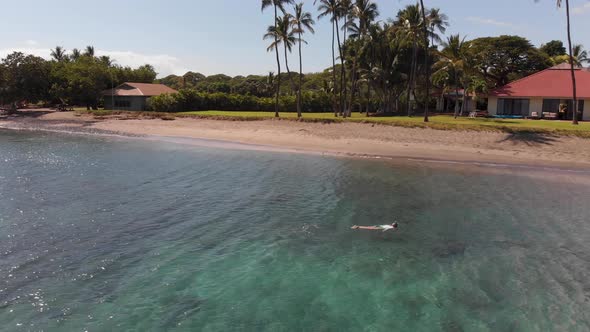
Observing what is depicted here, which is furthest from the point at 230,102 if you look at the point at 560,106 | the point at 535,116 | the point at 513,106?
the point at 560,106

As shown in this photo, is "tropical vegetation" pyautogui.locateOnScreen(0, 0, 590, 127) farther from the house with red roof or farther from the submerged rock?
the submerged rock

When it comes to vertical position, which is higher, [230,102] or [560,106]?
[230,102]

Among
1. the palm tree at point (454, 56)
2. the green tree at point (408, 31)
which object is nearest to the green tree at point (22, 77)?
the green tree at point (408, 31)

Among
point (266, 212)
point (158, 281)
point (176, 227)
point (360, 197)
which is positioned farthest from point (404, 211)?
point (158, 281)

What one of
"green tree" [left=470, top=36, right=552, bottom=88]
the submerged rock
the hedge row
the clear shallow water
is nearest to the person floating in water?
the clear shallow water

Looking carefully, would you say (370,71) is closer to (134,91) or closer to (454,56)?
(454,56)
